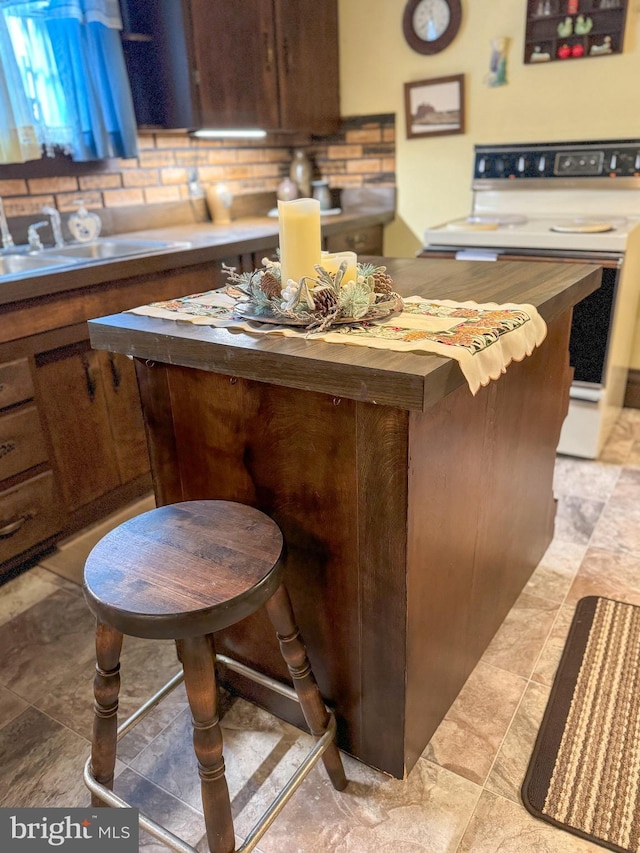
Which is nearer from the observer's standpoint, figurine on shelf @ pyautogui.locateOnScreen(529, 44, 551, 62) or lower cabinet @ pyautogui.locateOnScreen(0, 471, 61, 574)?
lower cabinet @ pyautogui.locateOnScreen(0, 471, 61, 574)

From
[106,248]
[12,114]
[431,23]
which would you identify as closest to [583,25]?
[431,23]

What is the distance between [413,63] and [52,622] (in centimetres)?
317

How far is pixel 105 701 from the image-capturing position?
1164 mm

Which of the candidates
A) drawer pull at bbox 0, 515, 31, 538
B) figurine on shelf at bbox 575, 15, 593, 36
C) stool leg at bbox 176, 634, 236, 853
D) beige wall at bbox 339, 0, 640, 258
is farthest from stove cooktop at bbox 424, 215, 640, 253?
stool leg at bbox 176, 634, 236, 853

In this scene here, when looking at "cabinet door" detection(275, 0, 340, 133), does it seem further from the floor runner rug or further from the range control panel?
the floor runner rug


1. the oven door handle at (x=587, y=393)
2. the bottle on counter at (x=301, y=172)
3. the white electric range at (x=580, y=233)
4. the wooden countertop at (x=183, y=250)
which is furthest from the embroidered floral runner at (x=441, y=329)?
the bottle on counter at (x=301, y=172)

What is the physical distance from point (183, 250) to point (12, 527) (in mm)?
1156

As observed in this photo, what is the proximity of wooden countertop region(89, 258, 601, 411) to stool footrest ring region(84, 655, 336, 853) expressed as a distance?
2.36 ft

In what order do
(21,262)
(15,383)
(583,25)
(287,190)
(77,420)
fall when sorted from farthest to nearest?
(287,190) < (583,25) < (21,262) < (77,420) < (15,383)

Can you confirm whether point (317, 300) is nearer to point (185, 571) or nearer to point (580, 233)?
point (185, 571)

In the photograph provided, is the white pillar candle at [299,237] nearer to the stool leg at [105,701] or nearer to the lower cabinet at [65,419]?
the stool leg at [105,701]

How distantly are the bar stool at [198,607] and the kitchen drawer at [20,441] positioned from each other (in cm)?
99

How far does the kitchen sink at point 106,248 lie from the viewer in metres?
2.52

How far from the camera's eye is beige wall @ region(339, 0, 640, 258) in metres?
2.91
